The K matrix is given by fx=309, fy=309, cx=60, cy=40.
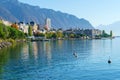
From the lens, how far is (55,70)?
1991 inches

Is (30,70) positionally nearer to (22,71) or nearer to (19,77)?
(22,71)

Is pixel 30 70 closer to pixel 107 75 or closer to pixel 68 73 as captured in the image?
pixel 68 73

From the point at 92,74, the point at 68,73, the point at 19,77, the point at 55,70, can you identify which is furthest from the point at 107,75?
the point at 19,77

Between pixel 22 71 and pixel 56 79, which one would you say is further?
pixel 22 71

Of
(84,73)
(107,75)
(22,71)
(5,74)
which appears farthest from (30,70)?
(107,75)

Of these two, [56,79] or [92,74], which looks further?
[92,74]

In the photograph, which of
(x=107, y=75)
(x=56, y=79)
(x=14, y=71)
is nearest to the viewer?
(x=56, y=79)

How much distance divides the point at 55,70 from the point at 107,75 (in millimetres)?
9456

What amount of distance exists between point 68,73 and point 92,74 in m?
3.73

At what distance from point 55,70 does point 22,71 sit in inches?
212

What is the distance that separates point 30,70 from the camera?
50.7 m

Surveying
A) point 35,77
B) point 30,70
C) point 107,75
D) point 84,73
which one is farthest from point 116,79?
point 30,70

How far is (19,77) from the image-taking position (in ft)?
144

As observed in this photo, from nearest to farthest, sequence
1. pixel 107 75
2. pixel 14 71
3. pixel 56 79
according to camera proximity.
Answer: pixel 56 79, pixel 107 75, pixel 14 71
